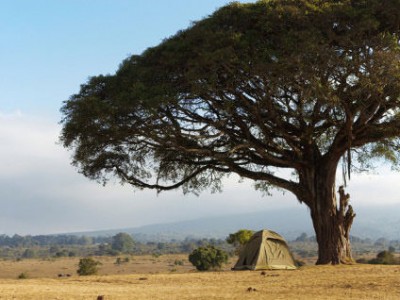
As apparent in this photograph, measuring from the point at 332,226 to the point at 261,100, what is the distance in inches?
282

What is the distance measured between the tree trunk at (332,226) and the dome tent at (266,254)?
1.72m

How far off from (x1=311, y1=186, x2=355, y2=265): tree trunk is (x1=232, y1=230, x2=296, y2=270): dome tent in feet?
5.65

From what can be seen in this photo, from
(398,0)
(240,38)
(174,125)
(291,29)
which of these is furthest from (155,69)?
(398,0)

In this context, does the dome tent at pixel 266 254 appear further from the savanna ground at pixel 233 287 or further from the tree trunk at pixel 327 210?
the savanna ground at pixel 233 287

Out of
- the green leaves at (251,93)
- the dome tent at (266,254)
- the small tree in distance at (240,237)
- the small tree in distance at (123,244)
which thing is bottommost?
the dome tent at (266,254)

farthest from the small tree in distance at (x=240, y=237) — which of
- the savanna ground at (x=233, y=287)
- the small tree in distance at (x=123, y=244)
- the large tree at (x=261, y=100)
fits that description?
the small tree in distance at (x=123, y=244)

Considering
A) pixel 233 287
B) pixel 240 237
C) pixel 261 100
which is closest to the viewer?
pixel 233 287

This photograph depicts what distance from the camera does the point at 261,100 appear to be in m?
22.7

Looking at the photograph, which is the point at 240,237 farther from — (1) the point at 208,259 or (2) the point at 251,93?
(2) the point at 251,93

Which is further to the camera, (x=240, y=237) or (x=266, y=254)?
(x=240, y=237)

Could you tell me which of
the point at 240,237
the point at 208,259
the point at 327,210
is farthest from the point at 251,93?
the point at 208,259

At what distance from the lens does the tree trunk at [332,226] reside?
24422 mm

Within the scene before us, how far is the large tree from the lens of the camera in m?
20.2

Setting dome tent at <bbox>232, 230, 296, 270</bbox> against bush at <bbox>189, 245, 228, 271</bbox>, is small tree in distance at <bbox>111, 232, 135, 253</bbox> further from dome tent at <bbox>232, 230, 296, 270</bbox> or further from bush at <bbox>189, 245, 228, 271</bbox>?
dome tent at <bbox>232, 230, 296, 270</bbox>
